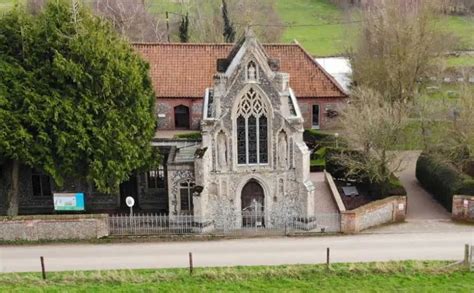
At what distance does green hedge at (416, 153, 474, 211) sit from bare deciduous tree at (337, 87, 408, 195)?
213 cm

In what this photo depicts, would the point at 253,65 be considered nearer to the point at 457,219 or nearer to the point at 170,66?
the point at 457,219

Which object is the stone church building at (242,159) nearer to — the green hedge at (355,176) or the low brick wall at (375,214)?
the low brick wall at (375,214)

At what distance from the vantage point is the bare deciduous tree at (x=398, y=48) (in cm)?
4616

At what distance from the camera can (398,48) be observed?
152 ft

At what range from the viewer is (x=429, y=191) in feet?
124

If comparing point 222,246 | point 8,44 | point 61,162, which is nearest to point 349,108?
point 222,246

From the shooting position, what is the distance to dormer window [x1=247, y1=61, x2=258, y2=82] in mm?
29663

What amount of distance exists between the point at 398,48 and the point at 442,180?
560 inches

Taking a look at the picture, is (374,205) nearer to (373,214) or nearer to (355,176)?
(373,214)

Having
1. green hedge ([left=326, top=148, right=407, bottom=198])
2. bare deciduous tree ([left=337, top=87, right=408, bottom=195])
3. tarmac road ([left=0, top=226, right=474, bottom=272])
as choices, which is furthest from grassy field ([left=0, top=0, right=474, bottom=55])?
tarmac road ([left=0, top=226, right=474, bottom=272])

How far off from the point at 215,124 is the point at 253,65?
133 inches

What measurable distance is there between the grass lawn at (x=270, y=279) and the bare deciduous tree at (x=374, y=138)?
9.12 meters

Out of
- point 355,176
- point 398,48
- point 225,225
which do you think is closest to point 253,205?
point 225,225

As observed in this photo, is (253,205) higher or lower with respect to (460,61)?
lower
